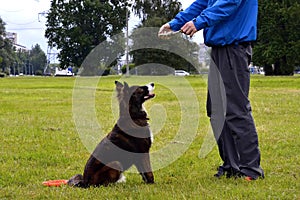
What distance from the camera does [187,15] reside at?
5277 millimetres

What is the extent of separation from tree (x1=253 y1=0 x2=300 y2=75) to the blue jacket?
4567 centimetres

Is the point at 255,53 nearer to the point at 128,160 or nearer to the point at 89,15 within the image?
the point at 89,15

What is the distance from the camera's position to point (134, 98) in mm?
4965

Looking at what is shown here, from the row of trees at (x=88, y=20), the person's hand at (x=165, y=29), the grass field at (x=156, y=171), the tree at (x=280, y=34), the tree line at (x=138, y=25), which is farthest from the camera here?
the row of trees at (x=88, y=20)

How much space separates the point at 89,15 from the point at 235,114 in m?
58.9

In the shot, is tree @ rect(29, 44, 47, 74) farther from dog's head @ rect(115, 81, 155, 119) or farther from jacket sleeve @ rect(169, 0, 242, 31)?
jacket sleeve @ rect(169, 0, 242, 31)

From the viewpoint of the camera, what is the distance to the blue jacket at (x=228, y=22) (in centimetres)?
464

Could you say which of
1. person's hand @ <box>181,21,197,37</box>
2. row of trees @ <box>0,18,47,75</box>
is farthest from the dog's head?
row of trees @ <box>0,18,47,75</box>

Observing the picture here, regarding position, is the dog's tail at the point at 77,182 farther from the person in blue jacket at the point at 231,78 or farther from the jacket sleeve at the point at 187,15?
the jacket sleeve at the point at 187,15

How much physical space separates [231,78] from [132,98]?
3.41ft

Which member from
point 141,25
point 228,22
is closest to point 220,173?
point 228,22

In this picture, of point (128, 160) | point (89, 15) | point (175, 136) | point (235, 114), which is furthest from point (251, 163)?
point (89, 15)

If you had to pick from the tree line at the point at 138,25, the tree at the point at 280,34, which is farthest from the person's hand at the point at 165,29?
the tree at the point at 280,34

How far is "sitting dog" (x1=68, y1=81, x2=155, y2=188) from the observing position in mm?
4781
